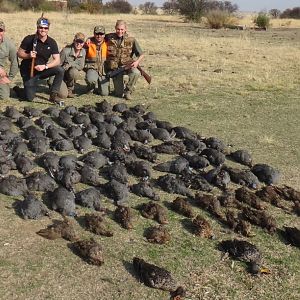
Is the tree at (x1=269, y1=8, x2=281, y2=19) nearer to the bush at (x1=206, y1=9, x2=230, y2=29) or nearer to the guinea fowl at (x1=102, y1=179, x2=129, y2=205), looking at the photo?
the bush at (x1=206, y1=9, x2=230, y2=29)

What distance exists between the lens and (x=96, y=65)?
36.0 feet

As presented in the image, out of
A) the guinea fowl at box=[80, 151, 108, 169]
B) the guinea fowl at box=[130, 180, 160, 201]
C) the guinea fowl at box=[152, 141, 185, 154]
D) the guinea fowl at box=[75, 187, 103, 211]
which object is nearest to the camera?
the guinea fowl at box=[75, 187, 103, 211]

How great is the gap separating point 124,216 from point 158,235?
50cm

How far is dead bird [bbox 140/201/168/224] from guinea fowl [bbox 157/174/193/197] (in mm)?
601

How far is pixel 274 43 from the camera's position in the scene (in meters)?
25.2

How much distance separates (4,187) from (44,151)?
143cm

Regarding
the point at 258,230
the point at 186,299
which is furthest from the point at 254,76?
the point at 186,299

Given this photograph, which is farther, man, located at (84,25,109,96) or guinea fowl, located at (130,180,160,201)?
man, located at (84,25,109,96)

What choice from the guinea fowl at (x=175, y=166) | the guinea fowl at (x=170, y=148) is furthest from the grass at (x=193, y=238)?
the guinea fowl at (x=170, y=148)

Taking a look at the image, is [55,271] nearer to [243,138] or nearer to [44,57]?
[243,138]

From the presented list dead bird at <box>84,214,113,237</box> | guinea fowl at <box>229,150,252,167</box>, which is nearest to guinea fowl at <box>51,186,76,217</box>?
dead bird at <box>84,214,113,237</box>

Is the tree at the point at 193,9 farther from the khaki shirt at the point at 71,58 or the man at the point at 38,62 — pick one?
the man at the point at 38,62

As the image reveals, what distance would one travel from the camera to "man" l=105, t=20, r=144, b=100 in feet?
35.6

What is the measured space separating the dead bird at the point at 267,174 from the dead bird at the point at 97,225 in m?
2.59
